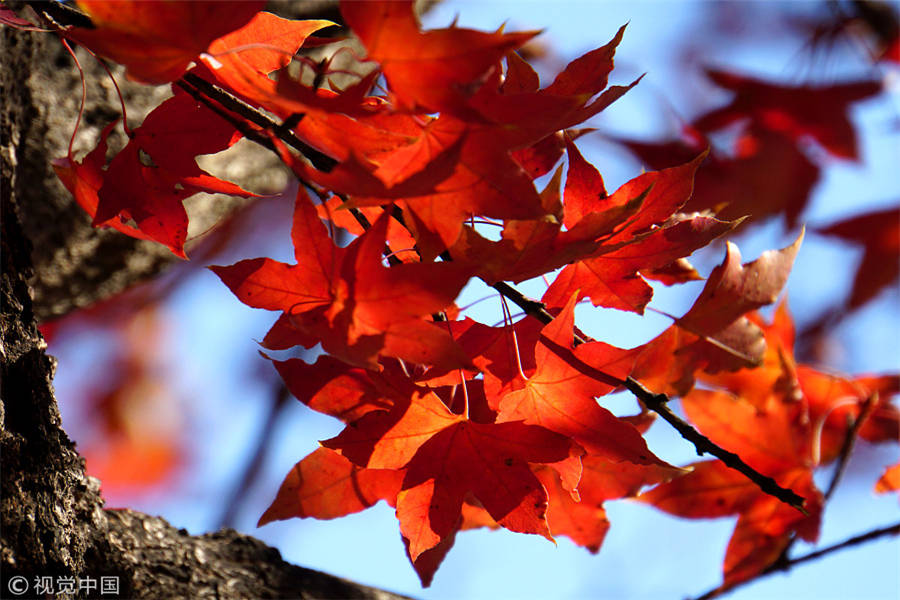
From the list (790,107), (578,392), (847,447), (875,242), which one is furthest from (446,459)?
(875,242)

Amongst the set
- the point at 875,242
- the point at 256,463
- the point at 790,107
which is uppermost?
the point at 790,107

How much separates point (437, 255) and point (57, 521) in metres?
0.34

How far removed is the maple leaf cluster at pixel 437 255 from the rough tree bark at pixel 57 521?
0.36ft

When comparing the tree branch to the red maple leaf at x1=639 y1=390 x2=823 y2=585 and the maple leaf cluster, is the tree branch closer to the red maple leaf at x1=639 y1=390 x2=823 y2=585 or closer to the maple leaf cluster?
the maple leaf cluster

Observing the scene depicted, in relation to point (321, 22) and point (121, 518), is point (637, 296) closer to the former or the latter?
point (321, 22)

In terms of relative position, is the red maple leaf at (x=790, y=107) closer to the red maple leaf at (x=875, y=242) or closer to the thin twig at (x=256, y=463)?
the red maple leaf at (x=875, y=242)

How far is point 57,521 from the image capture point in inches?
21.2

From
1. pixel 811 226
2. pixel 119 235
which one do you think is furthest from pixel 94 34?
pixel 811 226

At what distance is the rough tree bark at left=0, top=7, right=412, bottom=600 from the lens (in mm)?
520

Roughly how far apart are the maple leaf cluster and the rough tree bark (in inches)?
4.4

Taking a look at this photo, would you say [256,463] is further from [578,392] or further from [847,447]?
Answer: [578,392]

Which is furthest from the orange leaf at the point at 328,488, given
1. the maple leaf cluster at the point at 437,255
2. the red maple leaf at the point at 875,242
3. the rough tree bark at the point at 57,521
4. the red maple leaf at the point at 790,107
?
the red maple leaf at the point at 875,242

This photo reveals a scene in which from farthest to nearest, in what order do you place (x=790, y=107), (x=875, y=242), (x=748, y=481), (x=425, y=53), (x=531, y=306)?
(x=875, y=242) → (x=790, y=107) → (x=748, y=481) → (x=531, y=306) → (x=425, y=53)

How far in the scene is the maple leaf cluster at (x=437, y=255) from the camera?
40 centimetres
